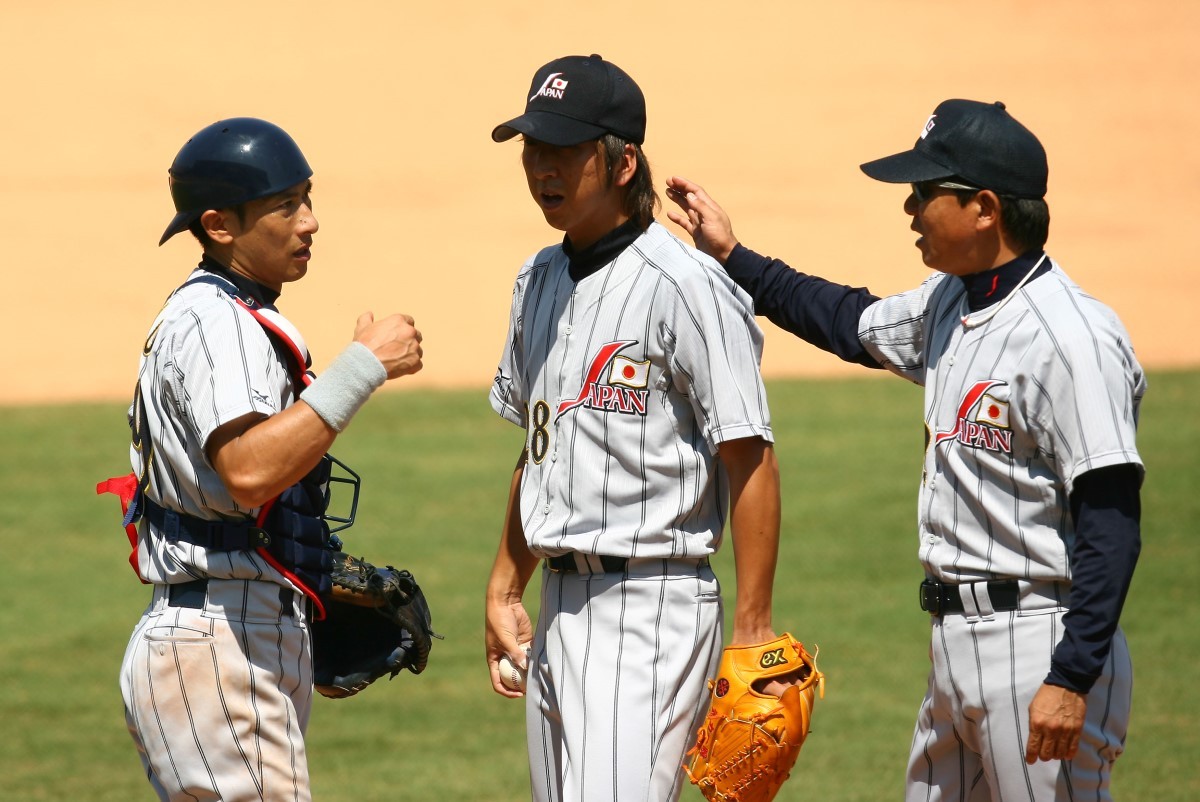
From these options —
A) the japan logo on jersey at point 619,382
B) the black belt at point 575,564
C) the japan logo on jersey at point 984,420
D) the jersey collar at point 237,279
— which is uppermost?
the jersey collar at point 237,279

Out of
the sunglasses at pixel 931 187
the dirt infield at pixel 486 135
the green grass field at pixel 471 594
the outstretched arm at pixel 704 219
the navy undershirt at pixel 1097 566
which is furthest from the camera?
the dirt infield at pixel 486 135

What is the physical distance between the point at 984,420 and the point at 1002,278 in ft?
1.04

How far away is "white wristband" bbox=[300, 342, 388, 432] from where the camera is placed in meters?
3.21

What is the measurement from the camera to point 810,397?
41.9 ft

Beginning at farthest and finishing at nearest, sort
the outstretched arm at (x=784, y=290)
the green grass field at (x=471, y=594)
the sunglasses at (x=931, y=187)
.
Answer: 1. the green grass field at (x=471, y=594)
2. the outstretched arm at (x=784, y=290)
3. the sunglasses at (x=931, y=187)

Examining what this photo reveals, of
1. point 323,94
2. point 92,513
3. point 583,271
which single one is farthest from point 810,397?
point 323,94

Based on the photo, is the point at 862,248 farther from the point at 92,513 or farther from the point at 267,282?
the point at 267,282

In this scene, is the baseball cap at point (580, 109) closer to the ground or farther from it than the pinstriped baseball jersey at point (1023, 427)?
farther from it

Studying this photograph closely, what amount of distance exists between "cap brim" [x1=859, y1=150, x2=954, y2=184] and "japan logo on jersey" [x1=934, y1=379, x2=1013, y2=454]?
44cm

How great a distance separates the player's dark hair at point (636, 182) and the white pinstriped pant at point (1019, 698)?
108cm

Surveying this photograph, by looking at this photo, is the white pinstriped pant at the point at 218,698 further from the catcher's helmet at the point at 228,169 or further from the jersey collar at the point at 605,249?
the jersey collar at the point at 605,249

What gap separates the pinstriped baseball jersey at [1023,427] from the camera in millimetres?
3104

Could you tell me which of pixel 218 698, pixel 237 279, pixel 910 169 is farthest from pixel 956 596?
pixel 237 279

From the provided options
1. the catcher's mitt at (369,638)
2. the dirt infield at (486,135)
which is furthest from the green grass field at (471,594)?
the dirt infield at (486,135)
